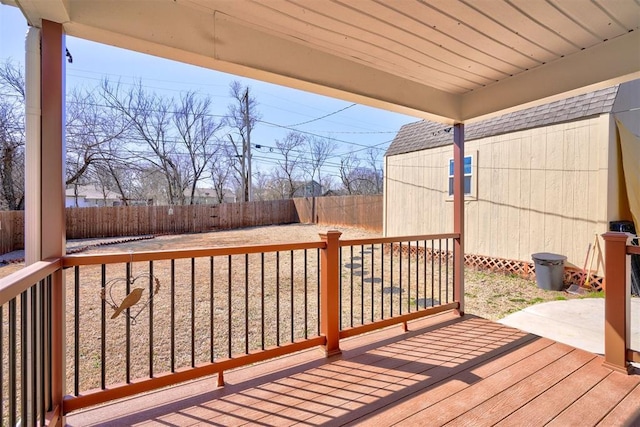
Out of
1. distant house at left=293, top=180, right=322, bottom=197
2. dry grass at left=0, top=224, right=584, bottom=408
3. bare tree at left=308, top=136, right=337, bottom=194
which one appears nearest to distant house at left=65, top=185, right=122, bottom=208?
dry grass at left=0, top=224, right=584, bottom=408

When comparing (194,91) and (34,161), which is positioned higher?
(194,91)

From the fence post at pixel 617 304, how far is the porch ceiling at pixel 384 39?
3.96ft

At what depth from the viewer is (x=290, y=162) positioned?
22344mm

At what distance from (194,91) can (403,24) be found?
1719 cm

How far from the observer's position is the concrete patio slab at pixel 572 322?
2.79 m

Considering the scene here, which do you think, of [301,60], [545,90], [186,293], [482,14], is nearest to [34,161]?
[301,60]

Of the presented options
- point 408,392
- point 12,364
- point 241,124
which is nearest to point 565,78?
point 408,392

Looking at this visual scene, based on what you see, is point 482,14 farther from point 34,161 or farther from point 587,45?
point 34,161

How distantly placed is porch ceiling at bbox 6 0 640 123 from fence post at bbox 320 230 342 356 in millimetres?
1162

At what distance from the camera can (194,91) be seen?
16656mm

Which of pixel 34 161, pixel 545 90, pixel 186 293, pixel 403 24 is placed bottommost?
pixel 186 293

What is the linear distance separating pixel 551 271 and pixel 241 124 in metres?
15.9

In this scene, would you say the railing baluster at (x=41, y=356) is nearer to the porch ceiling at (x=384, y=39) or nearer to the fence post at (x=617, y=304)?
the porch ceiling at (x=384, y=39)

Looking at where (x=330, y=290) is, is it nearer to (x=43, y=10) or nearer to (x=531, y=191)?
(x=43, y=10)
